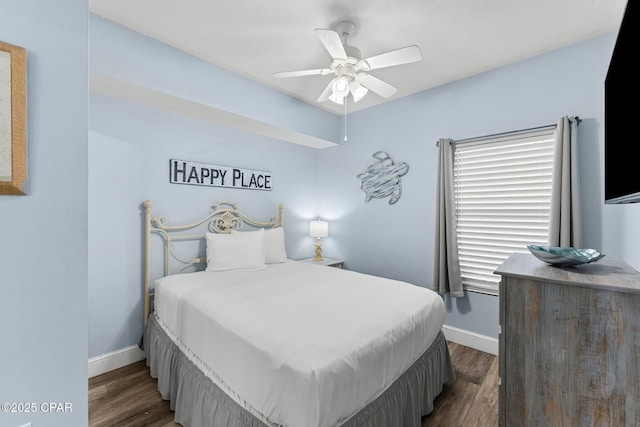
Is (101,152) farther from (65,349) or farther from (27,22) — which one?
(65,349)

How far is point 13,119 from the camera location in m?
0.81

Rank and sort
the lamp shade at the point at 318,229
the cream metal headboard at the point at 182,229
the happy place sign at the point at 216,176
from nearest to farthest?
the cream metal headboard at the point at 182,229, the happy place sign at the point at 216,176, the lamp shade at the point at 318,229

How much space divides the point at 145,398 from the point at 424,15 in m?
3.36

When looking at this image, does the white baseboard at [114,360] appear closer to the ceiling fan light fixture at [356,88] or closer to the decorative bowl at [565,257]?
the ceiling fan light fixture at [356,88]

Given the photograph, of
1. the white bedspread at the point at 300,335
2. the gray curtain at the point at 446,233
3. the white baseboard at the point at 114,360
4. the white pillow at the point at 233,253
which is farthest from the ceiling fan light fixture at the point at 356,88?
the white baseboard at the point at 114,360

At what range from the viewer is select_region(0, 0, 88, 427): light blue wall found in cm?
83

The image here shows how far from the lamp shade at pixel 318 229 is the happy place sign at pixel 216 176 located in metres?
0.80

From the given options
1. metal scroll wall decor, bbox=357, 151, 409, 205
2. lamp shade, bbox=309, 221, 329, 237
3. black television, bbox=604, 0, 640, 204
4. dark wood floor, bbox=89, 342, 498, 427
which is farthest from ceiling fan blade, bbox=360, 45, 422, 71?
dark wood floor, bbox=89, 342, 498, 427

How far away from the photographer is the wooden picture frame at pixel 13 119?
79cm

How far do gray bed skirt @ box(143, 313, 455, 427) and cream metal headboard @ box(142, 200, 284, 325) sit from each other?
52 centimetres

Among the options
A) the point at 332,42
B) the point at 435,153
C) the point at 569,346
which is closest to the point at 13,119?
the point at 332,42

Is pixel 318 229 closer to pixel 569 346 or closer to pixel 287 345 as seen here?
pixel 287 345

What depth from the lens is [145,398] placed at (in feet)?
6.89

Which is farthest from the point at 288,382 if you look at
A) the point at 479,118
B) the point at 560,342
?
the point at 479,118
